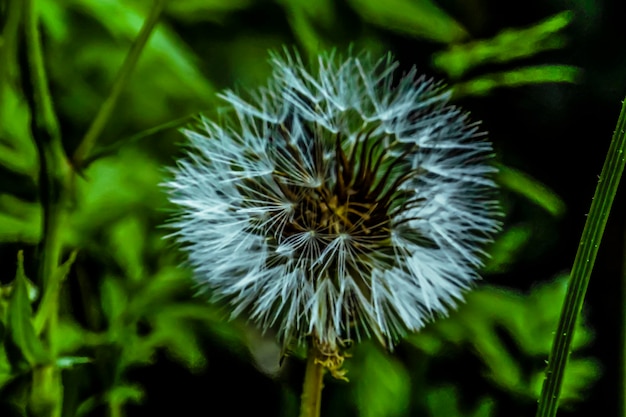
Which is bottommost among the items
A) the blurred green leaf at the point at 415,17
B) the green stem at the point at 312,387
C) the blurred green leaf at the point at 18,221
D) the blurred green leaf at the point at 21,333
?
the green stem at the point at 312,387

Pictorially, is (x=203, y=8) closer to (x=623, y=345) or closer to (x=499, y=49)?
(x=499, y=49)

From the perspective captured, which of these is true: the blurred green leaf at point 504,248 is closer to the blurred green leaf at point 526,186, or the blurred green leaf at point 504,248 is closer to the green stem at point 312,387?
the blurred green leaf at point 526,186

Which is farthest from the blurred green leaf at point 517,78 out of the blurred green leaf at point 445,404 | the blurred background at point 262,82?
the blurred green leaf at point 445,404

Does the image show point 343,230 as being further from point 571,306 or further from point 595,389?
point 595,389

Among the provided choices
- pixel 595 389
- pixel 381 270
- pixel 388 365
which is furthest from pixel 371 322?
pixel 595 389

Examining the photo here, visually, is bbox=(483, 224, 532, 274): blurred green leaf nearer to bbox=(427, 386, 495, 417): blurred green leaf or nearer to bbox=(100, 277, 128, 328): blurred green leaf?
bbox=(427, 386, 495, 417): blurred green leaf

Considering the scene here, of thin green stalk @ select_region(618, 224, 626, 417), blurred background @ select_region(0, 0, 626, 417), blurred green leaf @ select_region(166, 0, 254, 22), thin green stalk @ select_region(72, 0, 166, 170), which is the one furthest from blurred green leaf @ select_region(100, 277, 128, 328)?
thin green stalk @ select_region(618, 224, 626, 417)
